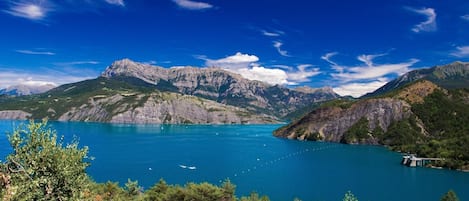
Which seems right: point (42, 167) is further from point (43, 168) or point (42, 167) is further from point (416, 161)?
point (416, 161)

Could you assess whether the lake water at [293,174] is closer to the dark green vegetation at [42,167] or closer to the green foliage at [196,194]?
the green foliage at [196,194]

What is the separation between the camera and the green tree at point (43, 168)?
2519 cm

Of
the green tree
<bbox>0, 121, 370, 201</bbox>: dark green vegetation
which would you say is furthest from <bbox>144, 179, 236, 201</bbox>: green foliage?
the green tree

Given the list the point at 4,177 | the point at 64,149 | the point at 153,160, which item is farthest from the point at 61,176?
the point at 153,160

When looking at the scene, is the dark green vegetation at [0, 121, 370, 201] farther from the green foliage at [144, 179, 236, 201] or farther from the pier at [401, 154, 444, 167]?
the pier at [401, 154, 444, 167]

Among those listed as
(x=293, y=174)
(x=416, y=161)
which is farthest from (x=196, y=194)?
(x=416, y=161)

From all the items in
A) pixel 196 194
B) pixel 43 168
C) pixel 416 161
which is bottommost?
pixel 196 194

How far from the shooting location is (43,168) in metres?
26.5

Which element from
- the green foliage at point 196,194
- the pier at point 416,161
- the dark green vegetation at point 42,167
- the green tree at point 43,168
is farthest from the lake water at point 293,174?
the green tree at point 43,168

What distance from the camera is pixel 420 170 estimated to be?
164500 mm

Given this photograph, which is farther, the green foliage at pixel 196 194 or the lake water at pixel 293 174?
the lake water at pixel 293 174

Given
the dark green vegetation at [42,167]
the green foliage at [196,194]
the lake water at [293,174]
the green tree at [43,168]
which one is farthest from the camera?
the lake water at [293,174]

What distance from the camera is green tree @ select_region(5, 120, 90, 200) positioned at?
25188 millimetres

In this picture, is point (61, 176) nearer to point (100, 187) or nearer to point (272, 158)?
point (100, 187)
